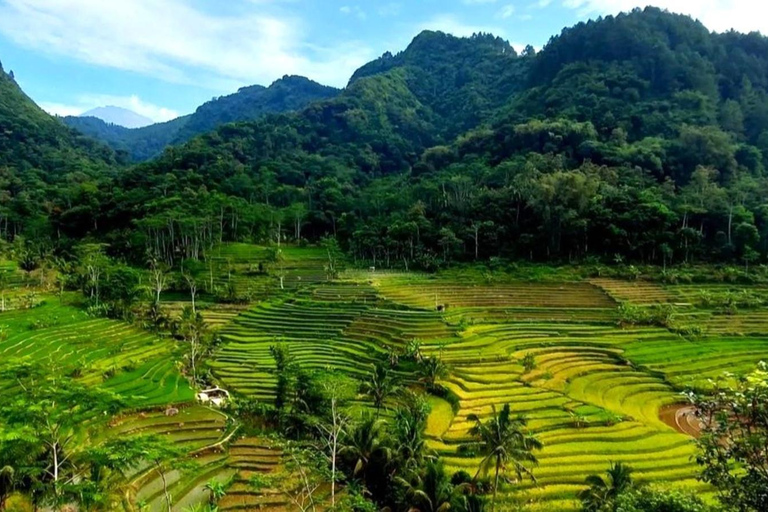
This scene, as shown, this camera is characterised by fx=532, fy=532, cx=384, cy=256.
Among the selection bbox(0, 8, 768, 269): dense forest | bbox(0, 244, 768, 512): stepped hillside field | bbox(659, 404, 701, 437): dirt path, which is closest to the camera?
bbox(0, 244, 768, 512): stepped hillside field

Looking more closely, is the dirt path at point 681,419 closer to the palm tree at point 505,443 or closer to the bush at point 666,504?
the palm tree at point 505,443

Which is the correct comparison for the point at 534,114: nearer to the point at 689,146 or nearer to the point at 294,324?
the point at 689,146

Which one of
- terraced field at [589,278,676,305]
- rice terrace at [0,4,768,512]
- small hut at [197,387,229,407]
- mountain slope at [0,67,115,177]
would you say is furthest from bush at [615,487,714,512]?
→ mountain slope at [0,67,115,177]

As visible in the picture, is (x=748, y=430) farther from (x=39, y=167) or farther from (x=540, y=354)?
(x=39, y=167)

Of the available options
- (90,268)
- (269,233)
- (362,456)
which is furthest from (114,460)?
(269,233)

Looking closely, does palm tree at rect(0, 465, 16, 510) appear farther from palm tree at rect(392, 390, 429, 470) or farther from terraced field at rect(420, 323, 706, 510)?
terraced field at rect(420, 323, 706, 510)

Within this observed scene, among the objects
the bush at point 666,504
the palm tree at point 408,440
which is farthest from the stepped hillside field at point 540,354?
the bush at point 666,504
